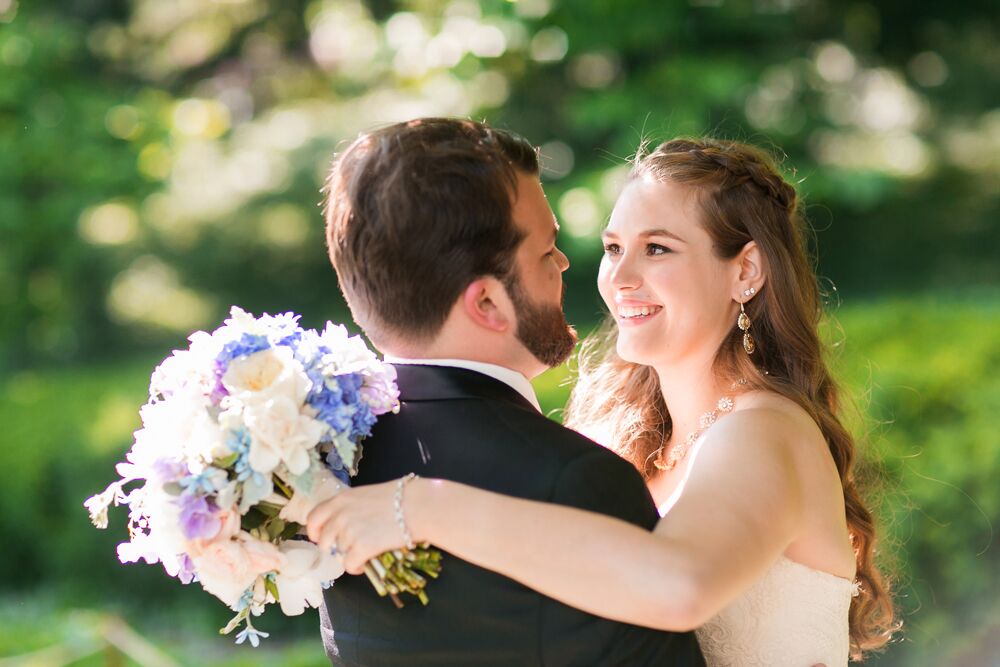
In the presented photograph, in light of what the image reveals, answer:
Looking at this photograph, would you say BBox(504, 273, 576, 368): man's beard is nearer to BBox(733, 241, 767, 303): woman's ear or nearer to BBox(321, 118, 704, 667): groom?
BBox(321, 118, 704, 667): groom

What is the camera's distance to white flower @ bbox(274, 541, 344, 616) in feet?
7.77

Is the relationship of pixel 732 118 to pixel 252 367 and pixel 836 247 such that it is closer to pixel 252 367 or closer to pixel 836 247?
pixel 836 247

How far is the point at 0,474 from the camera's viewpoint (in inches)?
326

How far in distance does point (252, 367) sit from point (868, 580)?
2.03m

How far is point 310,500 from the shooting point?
233cm

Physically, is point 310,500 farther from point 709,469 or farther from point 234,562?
point 709,469

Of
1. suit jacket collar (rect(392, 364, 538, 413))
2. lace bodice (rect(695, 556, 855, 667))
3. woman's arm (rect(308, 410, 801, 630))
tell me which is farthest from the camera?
lace bodice (rect(695, 556, 855, 667))

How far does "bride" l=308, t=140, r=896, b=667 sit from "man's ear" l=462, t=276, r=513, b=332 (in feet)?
1.13

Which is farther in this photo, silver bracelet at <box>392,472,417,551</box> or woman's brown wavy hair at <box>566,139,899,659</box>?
woman's brown wavy hair at <box>566,139,899,659</box>

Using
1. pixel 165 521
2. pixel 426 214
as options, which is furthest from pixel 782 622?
pixel 165 521

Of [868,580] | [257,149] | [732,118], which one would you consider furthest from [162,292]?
[868,580]

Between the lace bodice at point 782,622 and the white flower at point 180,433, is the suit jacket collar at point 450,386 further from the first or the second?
the lace bodice at point 782,622

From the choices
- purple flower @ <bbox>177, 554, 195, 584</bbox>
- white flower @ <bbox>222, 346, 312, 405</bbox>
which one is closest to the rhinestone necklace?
white flower @ <bbox>222, 346, 312, 405</bbox>

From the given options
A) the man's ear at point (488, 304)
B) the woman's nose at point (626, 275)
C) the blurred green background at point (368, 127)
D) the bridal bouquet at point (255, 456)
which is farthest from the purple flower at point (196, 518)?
the blurred green background at point (368, 127)
